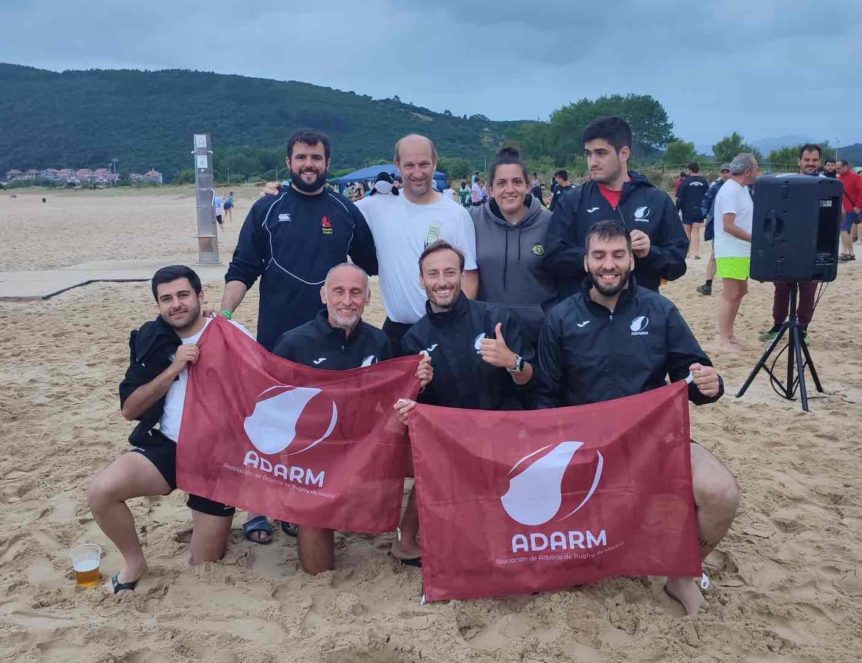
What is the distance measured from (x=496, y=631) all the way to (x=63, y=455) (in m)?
3.76

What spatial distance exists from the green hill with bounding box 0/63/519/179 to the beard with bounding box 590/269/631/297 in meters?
117

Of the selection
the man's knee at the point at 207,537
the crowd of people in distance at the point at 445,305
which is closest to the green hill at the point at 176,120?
the crowd of people in distance at the point at 445,305

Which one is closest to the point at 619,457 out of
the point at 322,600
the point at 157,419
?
the point at 322,600

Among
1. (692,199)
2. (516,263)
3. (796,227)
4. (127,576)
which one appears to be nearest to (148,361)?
(127,576)

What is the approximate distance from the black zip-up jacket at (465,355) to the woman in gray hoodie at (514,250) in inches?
15.5

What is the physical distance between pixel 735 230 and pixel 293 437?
20.2ft

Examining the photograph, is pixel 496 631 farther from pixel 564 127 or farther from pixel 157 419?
pixel 564 127

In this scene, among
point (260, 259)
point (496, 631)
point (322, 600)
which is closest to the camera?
point (496, 631)

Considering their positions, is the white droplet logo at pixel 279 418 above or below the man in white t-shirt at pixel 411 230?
below

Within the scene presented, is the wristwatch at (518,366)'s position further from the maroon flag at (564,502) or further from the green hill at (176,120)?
the green hill at (176,120)

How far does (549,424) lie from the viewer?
3.56 m

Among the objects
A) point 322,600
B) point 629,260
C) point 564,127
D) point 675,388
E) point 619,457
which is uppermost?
point 564,127

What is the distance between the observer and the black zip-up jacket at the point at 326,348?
4.07m

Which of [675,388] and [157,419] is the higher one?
[675,388]
